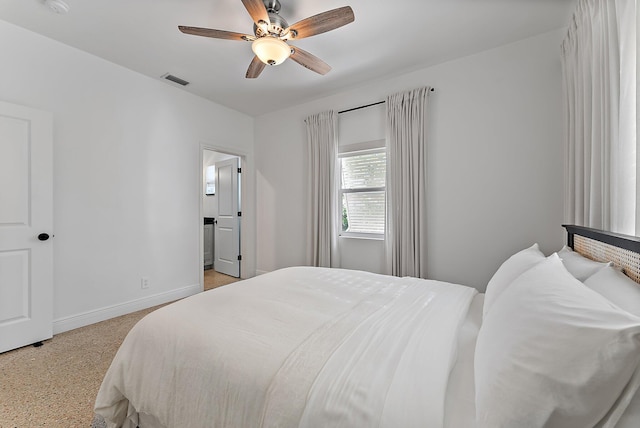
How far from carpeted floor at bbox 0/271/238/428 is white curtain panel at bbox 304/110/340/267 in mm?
2270

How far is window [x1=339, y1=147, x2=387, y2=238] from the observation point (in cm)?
338

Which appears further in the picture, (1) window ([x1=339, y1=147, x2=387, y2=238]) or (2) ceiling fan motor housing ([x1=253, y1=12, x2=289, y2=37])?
(1) window ([x1=339, y1=147, x2=387, y2=238])

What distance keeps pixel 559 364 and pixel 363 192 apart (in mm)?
2987

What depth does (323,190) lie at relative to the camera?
142 inches

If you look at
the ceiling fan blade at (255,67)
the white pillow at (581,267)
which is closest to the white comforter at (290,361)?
the white pillow at (581,267)

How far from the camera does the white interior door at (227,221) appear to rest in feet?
15.1

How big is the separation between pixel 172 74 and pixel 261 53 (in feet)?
5.68

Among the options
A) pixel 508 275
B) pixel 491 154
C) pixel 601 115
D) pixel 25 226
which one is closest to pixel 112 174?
pixel 25 226

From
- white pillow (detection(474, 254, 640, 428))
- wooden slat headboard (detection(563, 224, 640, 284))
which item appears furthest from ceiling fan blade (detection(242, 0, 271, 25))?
wooden slat headboard (detection(563, 224, 640, 284))

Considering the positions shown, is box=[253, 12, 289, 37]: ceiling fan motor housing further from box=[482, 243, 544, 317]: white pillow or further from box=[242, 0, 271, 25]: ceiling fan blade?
box=[482, 243, 544, 317]: white pillow

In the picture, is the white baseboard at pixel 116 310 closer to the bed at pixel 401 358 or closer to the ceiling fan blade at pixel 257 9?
the bed at pixel 401 358

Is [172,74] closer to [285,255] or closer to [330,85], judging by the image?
[330,85]

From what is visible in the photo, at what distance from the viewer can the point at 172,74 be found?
3.07 metres

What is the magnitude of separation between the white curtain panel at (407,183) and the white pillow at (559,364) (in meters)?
2.19
